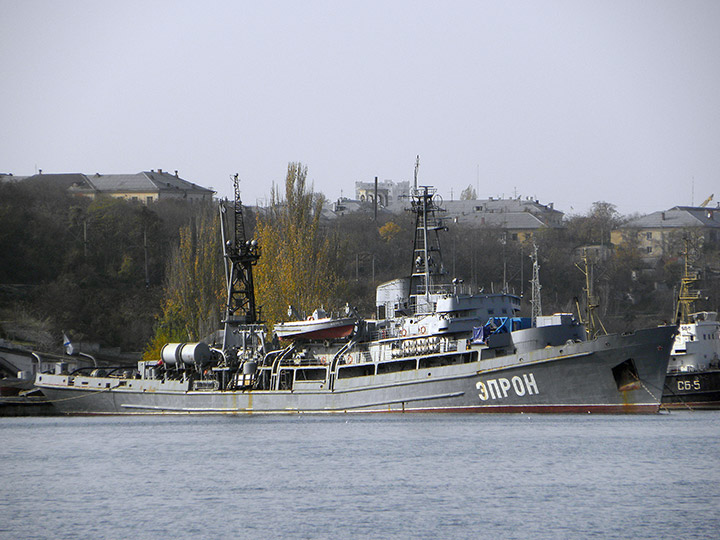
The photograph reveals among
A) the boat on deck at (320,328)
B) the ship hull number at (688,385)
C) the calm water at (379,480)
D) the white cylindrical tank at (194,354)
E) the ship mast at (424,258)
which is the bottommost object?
the calm water at (379,480)

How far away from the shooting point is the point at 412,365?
179ft

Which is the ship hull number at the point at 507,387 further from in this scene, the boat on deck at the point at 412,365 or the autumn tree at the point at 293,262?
the autumn tree at the point at 293,262

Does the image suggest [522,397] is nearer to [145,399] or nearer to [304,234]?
[145,399]

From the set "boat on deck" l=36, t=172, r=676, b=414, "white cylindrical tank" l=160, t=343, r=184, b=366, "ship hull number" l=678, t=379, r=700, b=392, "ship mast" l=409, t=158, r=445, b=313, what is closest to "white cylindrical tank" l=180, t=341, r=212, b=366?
"boat on deck" l=36, t=172, r=676, b=414

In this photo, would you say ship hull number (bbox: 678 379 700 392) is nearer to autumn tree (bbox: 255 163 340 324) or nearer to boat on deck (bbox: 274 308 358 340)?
boat on deck (bbox: 274 308 358 340)

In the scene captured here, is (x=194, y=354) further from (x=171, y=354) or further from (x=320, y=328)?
(x=320, y=328)

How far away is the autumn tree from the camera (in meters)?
75.1

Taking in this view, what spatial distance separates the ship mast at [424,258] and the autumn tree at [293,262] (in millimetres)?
16783

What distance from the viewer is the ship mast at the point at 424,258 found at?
56625mm

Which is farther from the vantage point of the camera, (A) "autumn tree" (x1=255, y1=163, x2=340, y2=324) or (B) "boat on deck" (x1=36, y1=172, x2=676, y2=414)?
(A) "autumn tree" (x1=255, y1=163, x2=340, y2=324)

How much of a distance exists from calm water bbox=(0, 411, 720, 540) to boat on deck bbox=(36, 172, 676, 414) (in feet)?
5.23

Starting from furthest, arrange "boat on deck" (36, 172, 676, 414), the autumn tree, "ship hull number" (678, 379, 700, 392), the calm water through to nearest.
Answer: the autumn tree
"ship hull number" (678, 379, 700, 392)
"boat on deck" (36, 172, 676, 414)
the calm water

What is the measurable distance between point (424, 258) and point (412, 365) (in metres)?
6.24

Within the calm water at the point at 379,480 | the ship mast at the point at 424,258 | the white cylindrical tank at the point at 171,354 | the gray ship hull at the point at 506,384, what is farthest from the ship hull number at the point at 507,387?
the white cylindrical tank at the point at 171,354
